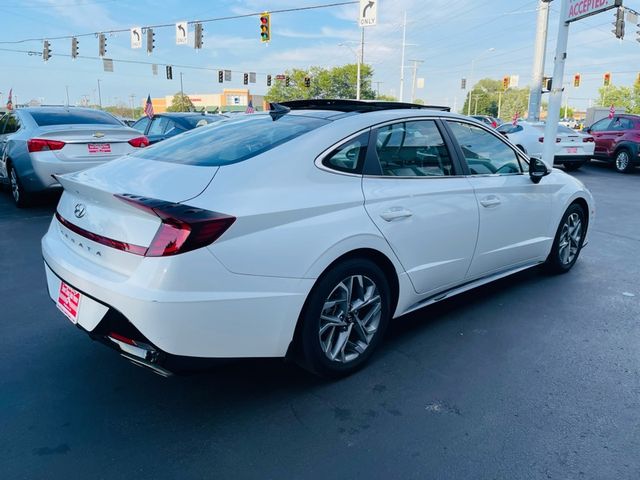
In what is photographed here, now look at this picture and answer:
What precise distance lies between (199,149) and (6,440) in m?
1.80

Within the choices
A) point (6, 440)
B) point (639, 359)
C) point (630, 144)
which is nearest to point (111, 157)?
point (6, 440)

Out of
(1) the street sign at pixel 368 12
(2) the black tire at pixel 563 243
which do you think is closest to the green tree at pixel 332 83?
(1) the street sign at pixel 368 12

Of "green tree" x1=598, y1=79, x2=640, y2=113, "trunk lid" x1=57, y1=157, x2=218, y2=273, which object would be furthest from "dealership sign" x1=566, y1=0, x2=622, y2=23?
"green tree" x1=598, y1=79, x2=640, y2=113

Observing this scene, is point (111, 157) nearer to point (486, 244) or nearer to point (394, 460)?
point (486, 244)

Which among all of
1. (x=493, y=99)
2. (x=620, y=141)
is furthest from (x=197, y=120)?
(x=493, y=99)

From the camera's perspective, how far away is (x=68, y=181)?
2904mm

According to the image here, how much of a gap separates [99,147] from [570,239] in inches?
240

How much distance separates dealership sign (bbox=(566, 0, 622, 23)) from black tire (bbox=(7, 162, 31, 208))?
10169 millimetres

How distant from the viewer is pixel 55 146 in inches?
277

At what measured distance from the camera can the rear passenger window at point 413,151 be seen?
322cm

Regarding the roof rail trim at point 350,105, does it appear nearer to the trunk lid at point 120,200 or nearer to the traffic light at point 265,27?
the trunk lid at point 120,200

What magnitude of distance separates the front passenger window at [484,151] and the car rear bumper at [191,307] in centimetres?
189

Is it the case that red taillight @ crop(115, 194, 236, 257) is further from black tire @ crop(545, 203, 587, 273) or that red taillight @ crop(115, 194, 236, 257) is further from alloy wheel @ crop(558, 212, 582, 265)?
alloy wheel @ crop(558, 212, 582, 265)

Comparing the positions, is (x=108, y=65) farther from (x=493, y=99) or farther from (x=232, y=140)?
(x=493, y=99)
